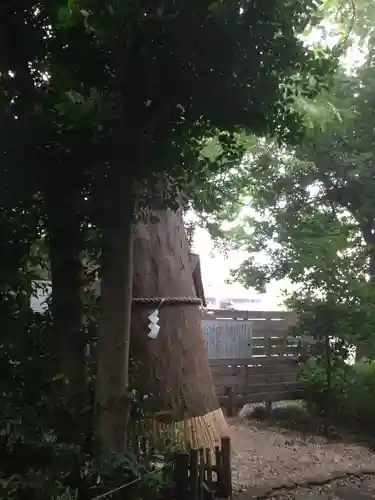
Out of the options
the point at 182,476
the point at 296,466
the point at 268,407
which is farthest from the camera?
the point at 268,407

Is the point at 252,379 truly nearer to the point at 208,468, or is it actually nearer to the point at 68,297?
the point at 208,468

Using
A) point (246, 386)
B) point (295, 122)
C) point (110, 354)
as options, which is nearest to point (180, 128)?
point (295, 122)

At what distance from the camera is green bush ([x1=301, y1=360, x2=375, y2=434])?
328 inches

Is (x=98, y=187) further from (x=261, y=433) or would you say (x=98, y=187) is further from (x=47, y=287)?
(x=261, y=433)

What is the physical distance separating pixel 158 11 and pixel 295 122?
112 centimetres

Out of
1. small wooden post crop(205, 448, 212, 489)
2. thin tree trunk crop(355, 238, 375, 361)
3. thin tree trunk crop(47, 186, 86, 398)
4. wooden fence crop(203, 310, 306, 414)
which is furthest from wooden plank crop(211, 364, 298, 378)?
thin tree trunk crop(47, 186, 86, 398)

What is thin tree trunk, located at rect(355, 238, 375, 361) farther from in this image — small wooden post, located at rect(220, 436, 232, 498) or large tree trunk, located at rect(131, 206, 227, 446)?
small wooden post, located at rect(220, 436, 232, 498)

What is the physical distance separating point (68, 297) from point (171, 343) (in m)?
1.37

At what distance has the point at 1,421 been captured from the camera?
12.6 feet

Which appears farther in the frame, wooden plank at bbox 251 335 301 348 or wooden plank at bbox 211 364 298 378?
wooden plank at bbox 251 335 301 348

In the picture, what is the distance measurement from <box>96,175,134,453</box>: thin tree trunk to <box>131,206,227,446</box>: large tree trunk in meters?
1.13

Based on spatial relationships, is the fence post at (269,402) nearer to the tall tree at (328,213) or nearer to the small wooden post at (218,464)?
the tall tree at (328,213)

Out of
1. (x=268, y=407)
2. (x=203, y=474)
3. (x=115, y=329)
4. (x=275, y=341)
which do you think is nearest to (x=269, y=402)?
(x=268, y=407)

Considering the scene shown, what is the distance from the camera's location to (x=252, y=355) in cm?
919
